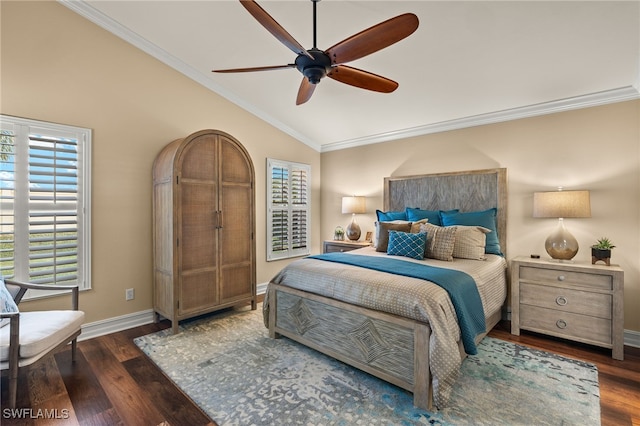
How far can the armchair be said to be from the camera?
6.13 feet

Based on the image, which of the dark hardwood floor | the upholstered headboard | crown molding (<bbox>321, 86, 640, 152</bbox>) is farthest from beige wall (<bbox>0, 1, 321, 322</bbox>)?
the upholstered headboard

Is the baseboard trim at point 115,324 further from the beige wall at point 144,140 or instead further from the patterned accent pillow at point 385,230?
the patterned accent pillow at point 385,230

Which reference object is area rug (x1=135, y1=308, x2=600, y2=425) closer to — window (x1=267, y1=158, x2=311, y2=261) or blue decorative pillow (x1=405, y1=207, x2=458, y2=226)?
blue decorative pillow (x1=405, y1=207, x2=458, y2=226)

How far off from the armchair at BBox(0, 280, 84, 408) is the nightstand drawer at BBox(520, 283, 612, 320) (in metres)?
4.08

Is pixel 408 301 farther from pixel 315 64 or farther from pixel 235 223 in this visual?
pixel 235 223

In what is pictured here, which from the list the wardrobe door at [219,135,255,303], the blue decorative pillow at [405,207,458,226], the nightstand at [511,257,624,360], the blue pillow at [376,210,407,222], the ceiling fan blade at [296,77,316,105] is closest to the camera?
the ceiling fan blade at [296,77,316,105]

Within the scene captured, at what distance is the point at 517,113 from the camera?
3.48m

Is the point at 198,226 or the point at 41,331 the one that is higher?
the point at 198,226

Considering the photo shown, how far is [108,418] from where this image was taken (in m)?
1.88

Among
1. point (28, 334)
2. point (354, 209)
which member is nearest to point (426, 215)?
point (354, 209)

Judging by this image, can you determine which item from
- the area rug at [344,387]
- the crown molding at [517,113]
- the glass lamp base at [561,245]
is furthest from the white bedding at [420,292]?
the crown molding at [517,113]

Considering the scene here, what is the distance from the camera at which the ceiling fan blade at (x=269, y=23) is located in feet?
5.37

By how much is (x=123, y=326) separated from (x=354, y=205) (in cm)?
339

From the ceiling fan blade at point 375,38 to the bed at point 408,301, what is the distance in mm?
1610
